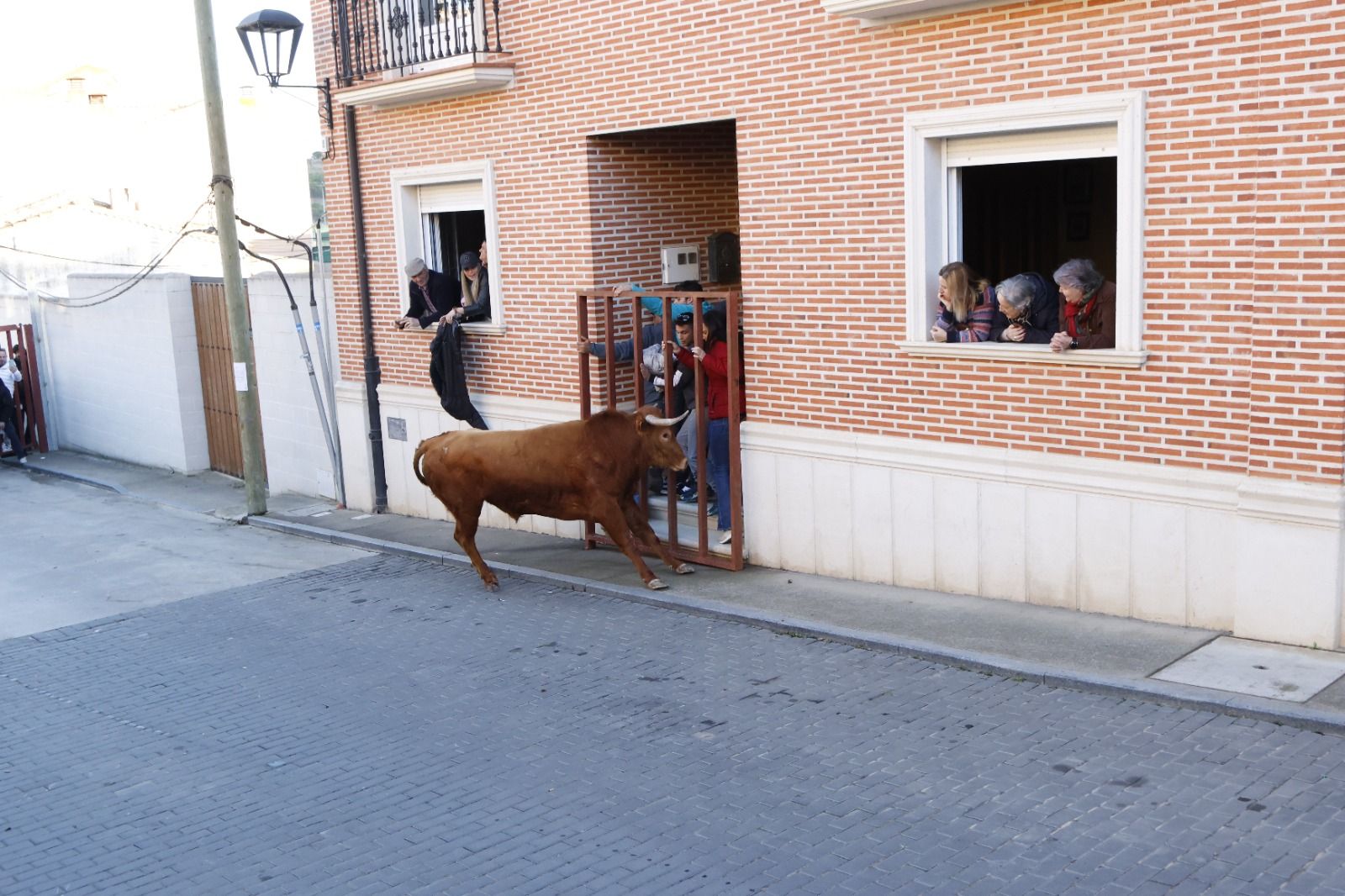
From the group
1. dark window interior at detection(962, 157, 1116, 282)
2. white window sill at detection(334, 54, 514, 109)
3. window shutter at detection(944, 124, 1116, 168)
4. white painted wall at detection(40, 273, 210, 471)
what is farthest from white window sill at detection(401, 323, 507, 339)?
white painted wall at detection(40, 273, 210, 471)

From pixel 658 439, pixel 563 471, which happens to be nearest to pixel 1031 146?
pixel 658 439

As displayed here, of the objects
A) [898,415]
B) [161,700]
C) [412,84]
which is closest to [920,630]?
[898,415]

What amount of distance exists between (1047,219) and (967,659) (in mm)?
6546

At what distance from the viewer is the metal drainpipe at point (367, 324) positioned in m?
14.2

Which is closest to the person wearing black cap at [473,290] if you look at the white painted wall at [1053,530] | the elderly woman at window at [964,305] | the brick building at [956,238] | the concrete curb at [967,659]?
the brick building at [956,238]

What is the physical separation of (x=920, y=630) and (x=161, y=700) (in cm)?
489

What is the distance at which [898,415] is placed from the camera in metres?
9.62

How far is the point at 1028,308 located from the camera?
895 cm

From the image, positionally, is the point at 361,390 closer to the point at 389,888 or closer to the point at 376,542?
the point at 376,542

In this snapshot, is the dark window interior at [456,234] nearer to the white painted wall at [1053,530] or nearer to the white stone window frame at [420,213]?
the white stone window frame at [420,213]

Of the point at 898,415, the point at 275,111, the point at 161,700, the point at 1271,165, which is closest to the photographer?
the point at 1271,165

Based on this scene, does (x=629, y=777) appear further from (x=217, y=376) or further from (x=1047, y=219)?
(x=217, y=376)

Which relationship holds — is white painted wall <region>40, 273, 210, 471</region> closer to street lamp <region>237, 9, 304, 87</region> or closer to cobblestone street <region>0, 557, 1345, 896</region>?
street lamp <region>237, 9, 304, 87</region>

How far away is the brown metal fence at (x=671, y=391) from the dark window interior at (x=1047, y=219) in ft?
10.9
